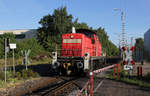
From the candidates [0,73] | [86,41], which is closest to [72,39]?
[86,41]

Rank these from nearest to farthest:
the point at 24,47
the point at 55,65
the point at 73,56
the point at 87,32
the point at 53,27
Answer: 1. the point at 55,65
2. the point at 73,56
3. the point at 87,32
4. the point at 24,47
5. the point at 53,27

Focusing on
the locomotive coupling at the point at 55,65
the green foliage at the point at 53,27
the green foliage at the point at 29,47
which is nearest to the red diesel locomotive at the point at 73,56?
the locomotive coupling at the point at 55,65

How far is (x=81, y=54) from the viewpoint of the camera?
42.1 feet

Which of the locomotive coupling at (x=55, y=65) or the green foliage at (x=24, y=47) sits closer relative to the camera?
the locomotive coupling at (x=55, y=65)

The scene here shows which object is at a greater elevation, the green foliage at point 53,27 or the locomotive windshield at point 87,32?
the green foliage at point 53,27

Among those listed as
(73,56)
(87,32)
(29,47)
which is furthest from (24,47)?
(73,56)

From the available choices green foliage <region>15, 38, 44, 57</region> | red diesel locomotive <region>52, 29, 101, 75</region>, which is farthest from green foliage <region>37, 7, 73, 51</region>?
red diesel locomotive <region>52, 29, 101, 75</region>

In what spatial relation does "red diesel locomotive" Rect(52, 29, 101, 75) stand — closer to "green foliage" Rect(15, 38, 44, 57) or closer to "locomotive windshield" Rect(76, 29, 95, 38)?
"locomotive windshield" Rect(76, 29, 95, 38)

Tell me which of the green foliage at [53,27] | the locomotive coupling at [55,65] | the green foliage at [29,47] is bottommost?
the locomotive coupling at [55,65]

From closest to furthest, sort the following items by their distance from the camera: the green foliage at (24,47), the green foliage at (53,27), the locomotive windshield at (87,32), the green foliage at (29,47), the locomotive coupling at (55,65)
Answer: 1. the locomotive coupling at (55,65)
2. the locomotive windshield at (87,32)
3. the green foliage at (24,47)
4. the green foliage at (29,47)
5. the green foliage at (53,27)

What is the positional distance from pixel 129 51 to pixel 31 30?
56.0 m

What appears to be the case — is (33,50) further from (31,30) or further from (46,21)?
(31,30)

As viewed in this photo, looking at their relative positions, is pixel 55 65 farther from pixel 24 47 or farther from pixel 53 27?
pixel 53 27

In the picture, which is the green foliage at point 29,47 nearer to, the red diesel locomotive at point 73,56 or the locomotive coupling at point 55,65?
the red diesel locomotive at point 73,56
